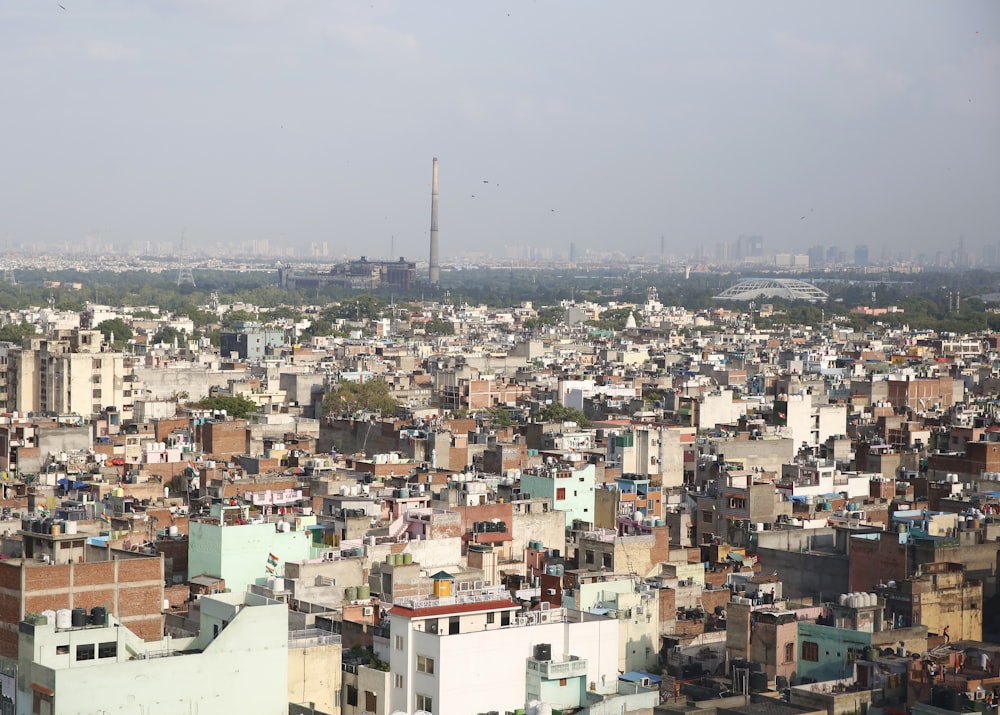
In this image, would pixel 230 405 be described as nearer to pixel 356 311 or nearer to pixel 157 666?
pixel 157 666

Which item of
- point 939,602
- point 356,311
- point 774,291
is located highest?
point 939,602

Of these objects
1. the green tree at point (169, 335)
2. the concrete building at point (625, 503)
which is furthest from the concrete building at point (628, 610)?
the green tree at point (169, 335)

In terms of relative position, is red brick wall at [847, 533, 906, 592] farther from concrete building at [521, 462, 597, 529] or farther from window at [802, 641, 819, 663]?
concrete building at [521, 462, 597, 529]

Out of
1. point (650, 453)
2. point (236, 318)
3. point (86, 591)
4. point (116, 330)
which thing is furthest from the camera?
point (236, 318)

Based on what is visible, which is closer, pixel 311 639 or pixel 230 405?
pixel 311 639

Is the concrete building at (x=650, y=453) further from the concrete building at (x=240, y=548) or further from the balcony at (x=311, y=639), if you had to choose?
the balcony at (x=311, y=639)

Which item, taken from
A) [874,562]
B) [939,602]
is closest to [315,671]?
[939,602]

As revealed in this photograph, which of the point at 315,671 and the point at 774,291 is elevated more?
the point at 315,671
